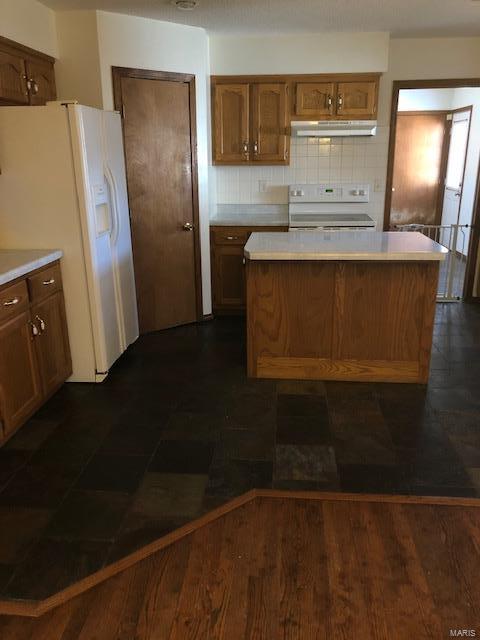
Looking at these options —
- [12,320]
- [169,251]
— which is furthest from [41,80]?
[12,320]

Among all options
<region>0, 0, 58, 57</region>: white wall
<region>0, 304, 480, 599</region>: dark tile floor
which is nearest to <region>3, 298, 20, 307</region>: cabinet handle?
<region>0, 304, 480, 599</region>: dark tile floor

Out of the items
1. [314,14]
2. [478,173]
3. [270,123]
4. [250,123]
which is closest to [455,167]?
[478,173]

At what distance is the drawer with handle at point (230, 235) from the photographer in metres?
4.71

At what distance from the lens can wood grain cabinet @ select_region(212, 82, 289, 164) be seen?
4.68 meters

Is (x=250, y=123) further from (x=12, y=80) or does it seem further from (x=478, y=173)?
(x=478, y=173)

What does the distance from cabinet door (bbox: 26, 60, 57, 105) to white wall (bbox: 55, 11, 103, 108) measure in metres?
0.09

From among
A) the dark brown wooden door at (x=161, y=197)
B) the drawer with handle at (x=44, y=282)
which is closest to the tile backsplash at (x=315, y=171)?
the dark brown wooden door at (x=161, y=197)

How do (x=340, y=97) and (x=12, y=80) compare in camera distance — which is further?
(x=340, y=97)

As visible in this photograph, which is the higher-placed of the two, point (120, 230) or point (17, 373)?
point (120, 230)

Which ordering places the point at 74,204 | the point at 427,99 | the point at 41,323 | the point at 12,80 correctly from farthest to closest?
the point at 427,99, the point at 12,80, the point at 74,204, the point at 41,323

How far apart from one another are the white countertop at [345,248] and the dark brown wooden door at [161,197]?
1.03 m

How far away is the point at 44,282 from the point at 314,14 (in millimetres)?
2894

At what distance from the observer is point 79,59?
12.5 ft

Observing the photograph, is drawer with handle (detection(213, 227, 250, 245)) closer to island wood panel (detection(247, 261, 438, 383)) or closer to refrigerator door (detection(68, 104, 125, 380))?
refrigerator door (detection(68, 104, 125, 380))
